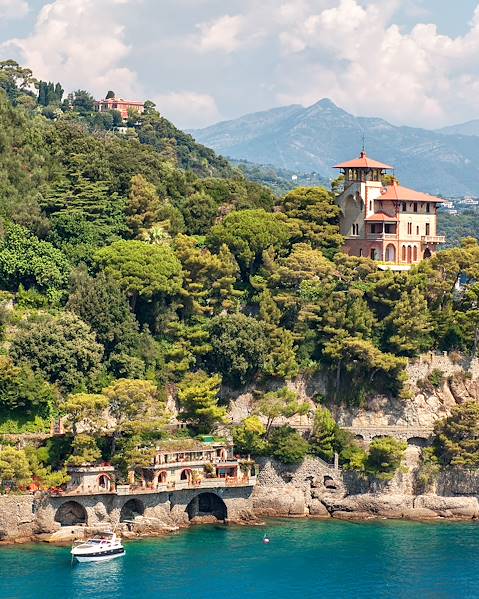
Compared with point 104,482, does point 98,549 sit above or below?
below

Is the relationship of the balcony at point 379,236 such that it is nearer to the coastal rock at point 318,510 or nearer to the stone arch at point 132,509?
the coastal rock at point 318,510

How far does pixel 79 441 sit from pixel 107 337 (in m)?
8.84

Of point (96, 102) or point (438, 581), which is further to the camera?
point (96, 102)

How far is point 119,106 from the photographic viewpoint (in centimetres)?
15625

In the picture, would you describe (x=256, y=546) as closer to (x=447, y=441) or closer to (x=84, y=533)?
(x=84, y=533)

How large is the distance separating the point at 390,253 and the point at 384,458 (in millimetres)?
17615

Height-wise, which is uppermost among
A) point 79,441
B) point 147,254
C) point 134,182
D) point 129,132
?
point 129,132

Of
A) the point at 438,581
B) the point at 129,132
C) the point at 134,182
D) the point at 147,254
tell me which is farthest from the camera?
the point at 129,132

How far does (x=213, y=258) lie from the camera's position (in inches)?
3012

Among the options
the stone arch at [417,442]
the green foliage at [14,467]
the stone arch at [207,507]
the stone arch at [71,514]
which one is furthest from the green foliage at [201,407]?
the green foliage at [14,467]

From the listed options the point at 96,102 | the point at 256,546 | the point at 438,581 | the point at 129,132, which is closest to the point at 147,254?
the point at 256,546

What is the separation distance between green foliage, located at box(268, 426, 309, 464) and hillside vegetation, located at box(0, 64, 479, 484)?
0.10m

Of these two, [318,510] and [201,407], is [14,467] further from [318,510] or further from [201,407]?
[318,510]

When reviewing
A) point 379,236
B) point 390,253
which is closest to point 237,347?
point 379,236
